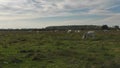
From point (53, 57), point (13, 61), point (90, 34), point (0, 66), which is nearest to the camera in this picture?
point (0, 66)

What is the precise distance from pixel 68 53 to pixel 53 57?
1753 millimetres

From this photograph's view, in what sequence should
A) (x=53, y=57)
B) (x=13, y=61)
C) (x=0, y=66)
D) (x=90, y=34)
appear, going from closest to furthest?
(x=0, y=66) → (x=13, y=61) → (x=53, y=57) → (x=90, y=34)

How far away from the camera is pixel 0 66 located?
611 inches

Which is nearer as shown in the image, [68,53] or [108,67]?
[108,67]

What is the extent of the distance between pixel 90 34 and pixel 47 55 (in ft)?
79.5

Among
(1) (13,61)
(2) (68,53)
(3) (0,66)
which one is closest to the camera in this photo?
(3) (0,66)

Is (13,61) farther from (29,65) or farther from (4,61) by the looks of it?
(29,65)

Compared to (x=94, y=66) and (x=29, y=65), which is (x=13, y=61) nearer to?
(x=29, y=65)

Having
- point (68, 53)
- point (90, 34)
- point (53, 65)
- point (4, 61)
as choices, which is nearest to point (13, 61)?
point (4, 61)

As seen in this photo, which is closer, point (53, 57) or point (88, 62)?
point (88, 62)

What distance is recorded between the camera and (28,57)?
1902 centimetres

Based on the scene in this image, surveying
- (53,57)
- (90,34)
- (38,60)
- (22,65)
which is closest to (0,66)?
(22,65)

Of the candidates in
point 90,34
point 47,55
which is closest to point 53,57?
point 47,55

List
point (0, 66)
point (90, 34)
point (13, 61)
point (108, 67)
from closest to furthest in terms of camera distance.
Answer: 1. point (108, 67)
2. point (0, 66)
3. point (13, 61)
4. point (90, 34)
